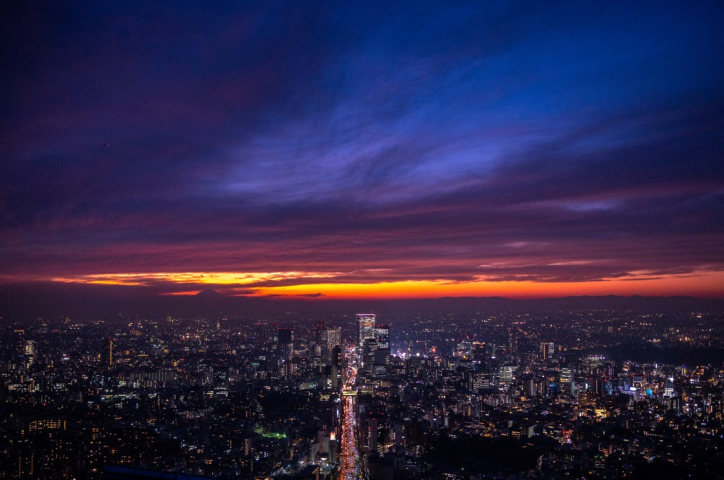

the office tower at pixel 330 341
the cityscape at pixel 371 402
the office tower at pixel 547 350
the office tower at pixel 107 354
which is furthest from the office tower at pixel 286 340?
the office tower at pixel 547 350

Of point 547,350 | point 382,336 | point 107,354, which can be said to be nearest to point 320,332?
point 382,336

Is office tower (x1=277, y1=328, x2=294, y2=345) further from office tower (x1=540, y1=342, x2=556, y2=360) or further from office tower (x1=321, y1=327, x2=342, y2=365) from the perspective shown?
office tower (x1=540, y1=342, x2=556, y2=360)

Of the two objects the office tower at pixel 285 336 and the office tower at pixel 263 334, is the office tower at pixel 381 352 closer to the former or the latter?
the office tower at pixel 285 336

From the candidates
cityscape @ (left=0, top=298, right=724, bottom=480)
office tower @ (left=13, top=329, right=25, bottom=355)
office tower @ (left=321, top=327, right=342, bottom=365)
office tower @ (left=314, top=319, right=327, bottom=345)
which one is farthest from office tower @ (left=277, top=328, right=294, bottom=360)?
office tower @ (left=13, top=329, right=25, bottom=355)

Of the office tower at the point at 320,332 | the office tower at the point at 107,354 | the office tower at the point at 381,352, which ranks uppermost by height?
the office tower at the point at 107,354

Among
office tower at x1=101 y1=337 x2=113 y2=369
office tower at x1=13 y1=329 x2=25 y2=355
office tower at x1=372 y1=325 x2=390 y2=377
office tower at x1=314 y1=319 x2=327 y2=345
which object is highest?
office tower at x1=13 y1=329 x2=25 y2=355

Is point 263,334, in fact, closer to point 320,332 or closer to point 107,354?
point 320,332
